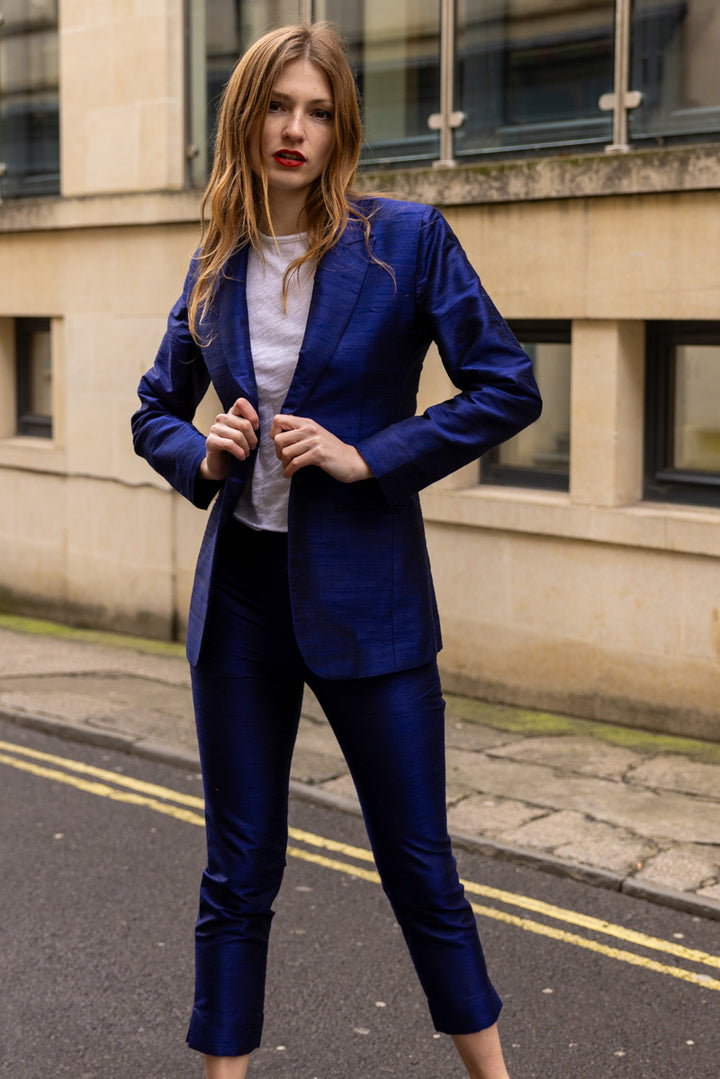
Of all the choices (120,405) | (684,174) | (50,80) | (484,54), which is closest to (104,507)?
(120,405)

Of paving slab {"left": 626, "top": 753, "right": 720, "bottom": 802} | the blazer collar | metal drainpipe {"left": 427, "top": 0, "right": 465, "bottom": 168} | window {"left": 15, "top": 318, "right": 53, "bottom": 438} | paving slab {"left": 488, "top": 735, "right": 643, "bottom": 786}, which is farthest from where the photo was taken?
window {"left": 15, "top": 318, "right": 53, "bottom": 438}

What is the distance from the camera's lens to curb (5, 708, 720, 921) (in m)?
5.07

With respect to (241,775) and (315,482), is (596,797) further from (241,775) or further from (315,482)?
(315,482)

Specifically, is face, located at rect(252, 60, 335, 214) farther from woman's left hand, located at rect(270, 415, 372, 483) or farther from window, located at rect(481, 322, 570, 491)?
window, located at rect(481, 322, 570, 491)

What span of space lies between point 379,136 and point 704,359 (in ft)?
8.78

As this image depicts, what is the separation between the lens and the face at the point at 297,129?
2.76 meters

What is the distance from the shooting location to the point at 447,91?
28.1 feet

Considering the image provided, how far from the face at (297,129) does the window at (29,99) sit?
29.3 feet

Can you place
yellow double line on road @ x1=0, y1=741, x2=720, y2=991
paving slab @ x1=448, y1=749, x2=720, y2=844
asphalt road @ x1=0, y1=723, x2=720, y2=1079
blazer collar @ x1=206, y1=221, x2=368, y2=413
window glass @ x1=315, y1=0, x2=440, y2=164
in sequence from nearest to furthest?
blazer collar @ x1=206, y1=221, x2=368, y2=413, asphalt road @ x1=0, y1=723, x2=720, y2=1079, yellow double line on road @ x1=0, y1=741, x2=720, y2=991, paving slab @ x1=448, y1=749, x2=720, y2=844, window glass @ x1=315, y1=0, x2=440, y2=164

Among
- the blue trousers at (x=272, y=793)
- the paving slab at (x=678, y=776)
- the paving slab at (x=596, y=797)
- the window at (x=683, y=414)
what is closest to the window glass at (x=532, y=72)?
the window at (x=683, y=414)

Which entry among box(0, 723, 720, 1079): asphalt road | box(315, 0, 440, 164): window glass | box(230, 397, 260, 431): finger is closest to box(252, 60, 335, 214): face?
box(230, 397, 260, 431): finger

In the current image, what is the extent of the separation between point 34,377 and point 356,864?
24.4 ft

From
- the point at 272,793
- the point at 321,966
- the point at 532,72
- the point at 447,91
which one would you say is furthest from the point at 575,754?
the point at 272,793

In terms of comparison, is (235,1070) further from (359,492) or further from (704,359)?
(704,359)
